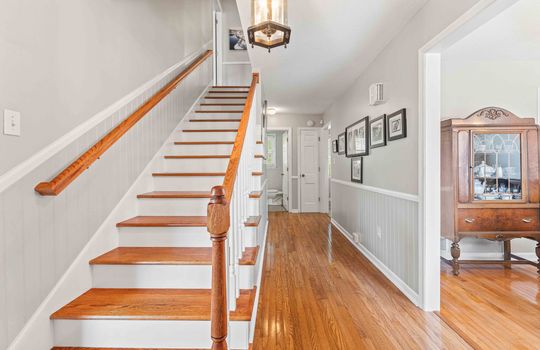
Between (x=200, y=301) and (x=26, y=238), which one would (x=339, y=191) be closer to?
(x=200, y=301)

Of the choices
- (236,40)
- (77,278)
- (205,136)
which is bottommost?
(77,278)

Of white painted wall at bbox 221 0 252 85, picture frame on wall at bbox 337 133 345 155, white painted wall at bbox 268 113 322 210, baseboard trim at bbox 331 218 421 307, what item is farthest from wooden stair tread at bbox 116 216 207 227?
white painted wall at bbox 268 113 322 210

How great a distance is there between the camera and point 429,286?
7.04 feet

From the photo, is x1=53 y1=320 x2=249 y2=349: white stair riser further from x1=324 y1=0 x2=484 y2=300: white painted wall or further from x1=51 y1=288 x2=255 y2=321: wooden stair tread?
x1=324 y1=0 x2=484 y2=300: white painted wall

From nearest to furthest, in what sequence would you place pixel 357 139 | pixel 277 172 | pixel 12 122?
1. pixel 12 122
2. pixel 357 139
3. pixel 277 172

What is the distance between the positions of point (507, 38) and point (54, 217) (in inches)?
158

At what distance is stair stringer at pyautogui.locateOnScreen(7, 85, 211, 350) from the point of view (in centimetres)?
130

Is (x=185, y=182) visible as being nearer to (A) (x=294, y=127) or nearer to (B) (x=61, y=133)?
(B) (x=61, y=133)

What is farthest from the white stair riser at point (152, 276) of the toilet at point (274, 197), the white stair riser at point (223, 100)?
the toilet at point (274, 197)

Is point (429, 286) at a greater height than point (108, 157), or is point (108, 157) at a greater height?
point (108, 157)

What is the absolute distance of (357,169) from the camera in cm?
389

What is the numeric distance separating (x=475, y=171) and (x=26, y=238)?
374 centimetres

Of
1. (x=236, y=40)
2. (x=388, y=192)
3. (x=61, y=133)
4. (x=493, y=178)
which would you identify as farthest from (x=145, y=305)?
(x=236, y=40)

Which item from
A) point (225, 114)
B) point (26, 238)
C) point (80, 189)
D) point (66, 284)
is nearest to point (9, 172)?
point (26, 238)
